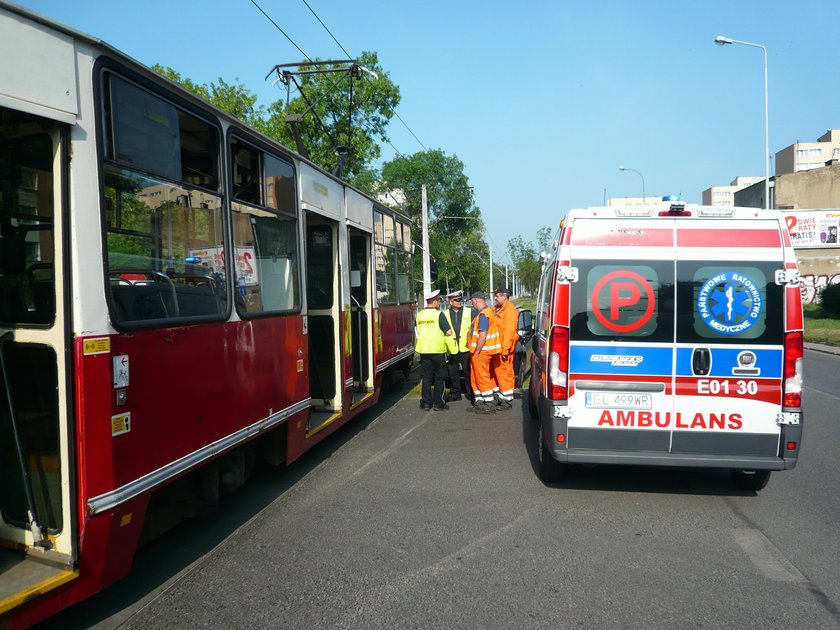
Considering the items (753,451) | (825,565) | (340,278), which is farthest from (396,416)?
(825,565)

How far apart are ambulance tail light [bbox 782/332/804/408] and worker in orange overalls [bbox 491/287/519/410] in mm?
4647

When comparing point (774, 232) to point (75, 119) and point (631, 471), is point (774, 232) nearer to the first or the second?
point (631, 471)

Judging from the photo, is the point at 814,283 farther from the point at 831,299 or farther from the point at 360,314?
the point at 360,314

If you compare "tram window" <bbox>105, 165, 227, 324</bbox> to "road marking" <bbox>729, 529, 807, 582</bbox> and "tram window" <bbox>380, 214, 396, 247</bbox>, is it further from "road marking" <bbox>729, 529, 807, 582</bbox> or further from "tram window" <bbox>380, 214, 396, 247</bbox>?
"tram window" <bbox>380, 214, 396, 247</bbox>

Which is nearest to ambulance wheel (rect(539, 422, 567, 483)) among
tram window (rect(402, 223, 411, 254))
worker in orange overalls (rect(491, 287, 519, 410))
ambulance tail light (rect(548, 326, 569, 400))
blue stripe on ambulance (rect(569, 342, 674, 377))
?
ambulance tail light (rect(548, 326, 569, 400))

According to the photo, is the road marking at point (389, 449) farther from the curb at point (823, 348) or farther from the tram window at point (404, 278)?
the curb at point (823, 348)

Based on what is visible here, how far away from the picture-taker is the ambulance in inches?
208

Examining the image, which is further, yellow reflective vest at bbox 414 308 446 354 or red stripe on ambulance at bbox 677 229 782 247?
yellow reflective vest at bbox 414 308 446 354

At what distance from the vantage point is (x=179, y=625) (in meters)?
3.63

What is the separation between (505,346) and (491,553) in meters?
5.43

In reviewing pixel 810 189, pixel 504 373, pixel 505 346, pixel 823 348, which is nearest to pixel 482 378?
pixel 504 373

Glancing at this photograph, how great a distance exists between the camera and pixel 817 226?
→ 121ft

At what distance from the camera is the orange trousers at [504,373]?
10109 millimetres

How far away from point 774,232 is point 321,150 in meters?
24.6
